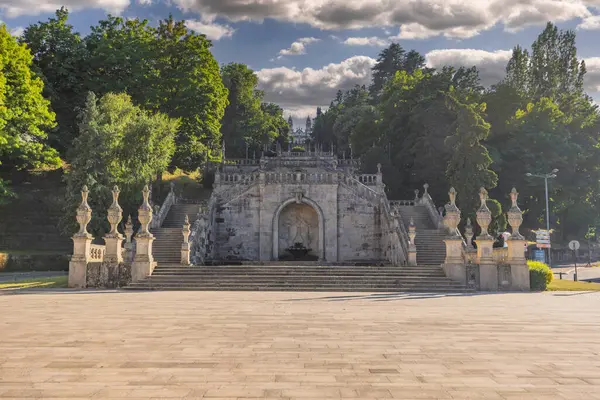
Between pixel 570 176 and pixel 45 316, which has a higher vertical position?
pixel 570 176

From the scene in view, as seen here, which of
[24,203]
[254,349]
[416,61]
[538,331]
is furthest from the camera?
[416,61]

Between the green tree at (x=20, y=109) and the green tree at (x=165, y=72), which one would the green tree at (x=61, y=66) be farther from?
the green tree at (x=20, y=109)

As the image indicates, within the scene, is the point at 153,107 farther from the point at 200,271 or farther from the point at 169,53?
the point at 200,271

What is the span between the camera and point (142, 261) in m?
22.3

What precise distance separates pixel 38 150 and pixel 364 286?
93.5ft

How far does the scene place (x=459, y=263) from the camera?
22.4 m

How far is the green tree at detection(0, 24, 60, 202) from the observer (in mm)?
33500

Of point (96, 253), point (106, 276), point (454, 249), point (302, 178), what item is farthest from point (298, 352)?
point (302, 178)

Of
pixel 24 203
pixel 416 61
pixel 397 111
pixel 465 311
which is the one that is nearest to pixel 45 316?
pixel 465 311

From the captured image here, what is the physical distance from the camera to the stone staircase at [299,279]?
21.5m

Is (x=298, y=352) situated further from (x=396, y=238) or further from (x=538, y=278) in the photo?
(x=396, y=238)

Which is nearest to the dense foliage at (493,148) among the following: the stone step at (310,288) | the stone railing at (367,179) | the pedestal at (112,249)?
the stone railing at (367,179)

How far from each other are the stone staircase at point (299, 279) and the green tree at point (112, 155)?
12554 millimetres

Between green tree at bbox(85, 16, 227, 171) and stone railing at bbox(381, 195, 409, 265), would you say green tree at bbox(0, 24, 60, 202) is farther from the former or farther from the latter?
stone railing at bbox(381, 195, 409, 265)
